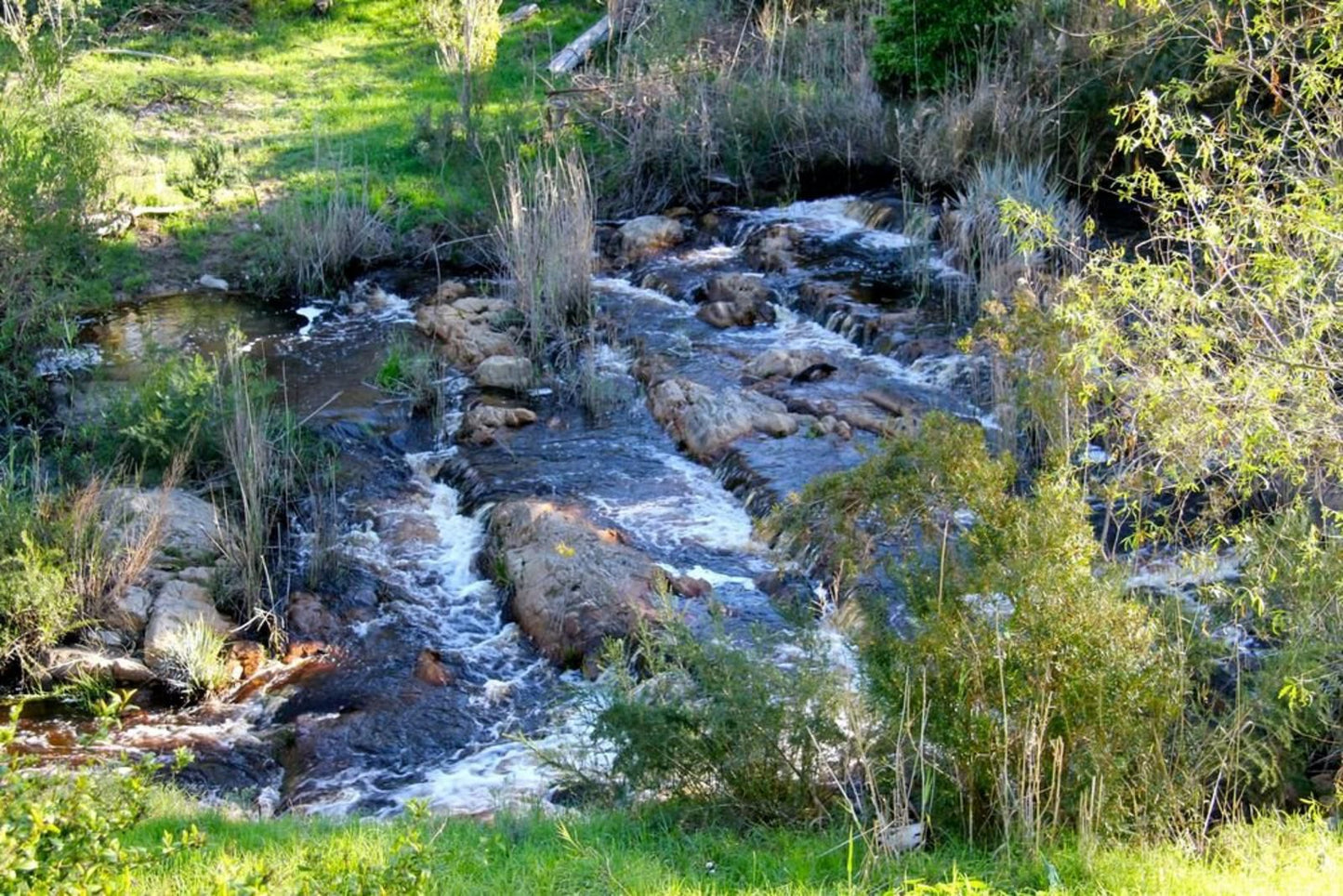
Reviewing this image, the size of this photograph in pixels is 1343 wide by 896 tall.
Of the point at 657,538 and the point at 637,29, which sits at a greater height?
the point at 637,29

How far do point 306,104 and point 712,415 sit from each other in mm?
11339

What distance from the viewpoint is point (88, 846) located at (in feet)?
10.7

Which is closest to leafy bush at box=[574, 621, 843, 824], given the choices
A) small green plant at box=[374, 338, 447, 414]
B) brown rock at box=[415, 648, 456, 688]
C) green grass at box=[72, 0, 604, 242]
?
brown rock at box=[415, 648, 456, 688]

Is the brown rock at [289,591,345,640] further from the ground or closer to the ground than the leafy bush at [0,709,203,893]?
closer to the ground

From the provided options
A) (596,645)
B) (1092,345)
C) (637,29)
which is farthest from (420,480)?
(637,29)

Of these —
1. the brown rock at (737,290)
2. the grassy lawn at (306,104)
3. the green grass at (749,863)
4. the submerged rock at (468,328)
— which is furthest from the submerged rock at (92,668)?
the grassy lawn at (306,104)

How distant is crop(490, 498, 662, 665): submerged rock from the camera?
25.9 ft

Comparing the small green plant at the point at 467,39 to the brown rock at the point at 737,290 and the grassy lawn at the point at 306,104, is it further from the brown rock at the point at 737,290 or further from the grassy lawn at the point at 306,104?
the brown rock at the point at 737,290

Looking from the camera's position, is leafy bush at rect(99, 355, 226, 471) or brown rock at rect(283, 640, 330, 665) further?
leafy bush at rect(99, 355, 226, 471)

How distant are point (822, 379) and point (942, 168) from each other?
4.87 meters

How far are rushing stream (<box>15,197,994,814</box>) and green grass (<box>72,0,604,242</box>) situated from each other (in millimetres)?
2114

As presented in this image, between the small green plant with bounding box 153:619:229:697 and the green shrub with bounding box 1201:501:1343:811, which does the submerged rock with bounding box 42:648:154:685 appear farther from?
the green shrub with bounding box 1201:501:1343:811

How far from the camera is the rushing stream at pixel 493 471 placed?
7.16 metres

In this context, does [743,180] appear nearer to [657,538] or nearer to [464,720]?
[657,538]
